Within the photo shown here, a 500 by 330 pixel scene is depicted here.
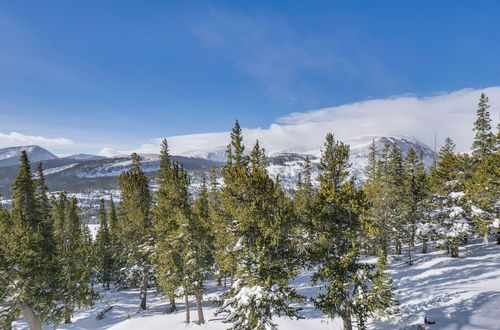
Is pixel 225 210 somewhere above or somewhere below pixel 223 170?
below

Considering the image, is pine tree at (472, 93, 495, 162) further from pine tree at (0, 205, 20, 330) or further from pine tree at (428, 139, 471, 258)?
pine tree at (0, 205, 20, 330)

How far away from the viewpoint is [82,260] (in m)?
22.0

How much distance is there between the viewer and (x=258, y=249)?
46.9 ft

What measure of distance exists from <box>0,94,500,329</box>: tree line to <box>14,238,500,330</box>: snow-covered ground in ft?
5.15

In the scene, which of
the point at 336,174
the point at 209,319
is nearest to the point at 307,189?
the point at 209,319

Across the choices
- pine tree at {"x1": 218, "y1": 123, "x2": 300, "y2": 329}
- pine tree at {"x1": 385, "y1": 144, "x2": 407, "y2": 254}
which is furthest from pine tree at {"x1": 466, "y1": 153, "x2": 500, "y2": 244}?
pine tree at {"x1": 218, "y1": 123, "x2": 300, "y2": 329}

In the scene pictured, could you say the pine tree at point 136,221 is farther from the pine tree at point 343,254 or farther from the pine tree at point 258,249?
the pine tree at point 343,254

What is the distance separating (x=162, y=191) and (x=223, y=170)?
29.5 feet

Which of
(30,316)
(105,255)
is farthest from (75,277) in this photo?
(105,255)

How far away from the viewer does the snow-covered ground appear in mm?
15859

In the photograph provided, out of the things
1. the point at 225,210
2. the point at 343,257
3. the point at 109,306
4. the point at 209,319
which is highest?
the point at 225,210

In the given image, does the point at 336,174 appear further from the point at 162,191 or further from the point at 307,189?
the point at 307,189

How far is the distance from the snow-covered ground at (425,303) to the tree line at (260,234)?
1570 millimetres

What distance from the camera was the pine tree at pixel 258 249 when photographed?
45.3ft
